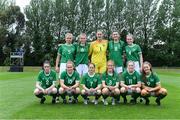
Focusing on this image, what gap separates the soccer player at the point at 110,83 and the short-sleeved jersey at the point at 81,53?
93cm

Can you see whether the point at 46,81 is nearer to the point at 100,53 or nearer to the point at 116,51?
the point at 100,53

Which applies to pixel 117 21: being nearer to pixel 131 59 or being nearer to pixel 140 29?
pixel 140 29

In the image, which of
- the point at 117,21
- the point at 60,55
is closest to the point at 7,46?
the point at 117,21

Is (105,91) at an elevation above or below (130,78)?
below

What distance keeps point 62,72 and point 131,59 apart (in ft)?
6.71

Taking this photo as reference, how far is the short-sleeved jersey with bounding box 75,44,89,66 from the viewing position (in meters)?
12.1

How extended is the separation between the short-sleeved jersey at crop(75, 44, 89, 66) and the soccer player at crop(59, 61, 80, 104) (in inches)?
31.9

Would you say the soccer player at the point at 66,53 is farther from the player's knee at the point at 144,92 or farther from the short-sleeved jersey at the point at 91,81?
the player's knee at the point at 144,92

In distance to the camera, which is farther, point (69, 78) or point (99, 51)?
point (99, 51)

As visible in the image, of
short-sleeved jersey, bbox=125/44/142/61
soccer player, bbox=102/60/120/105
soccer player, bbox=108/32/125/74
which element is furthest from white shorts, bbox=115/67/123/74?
soccer player, bbox=102/60/120/105

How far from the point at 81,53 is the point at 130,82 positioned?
1.71 m

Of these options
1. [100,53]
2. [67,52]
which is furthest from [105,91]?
[67,52]

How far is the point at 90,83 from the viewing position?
1130 centimetres

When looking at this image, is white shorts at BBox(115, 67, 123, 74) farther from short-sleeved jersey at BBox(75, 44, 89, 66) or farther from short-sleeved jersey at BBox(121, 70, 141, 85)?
short-sleeved jersey at BBox(75, 44, 89, 66)
